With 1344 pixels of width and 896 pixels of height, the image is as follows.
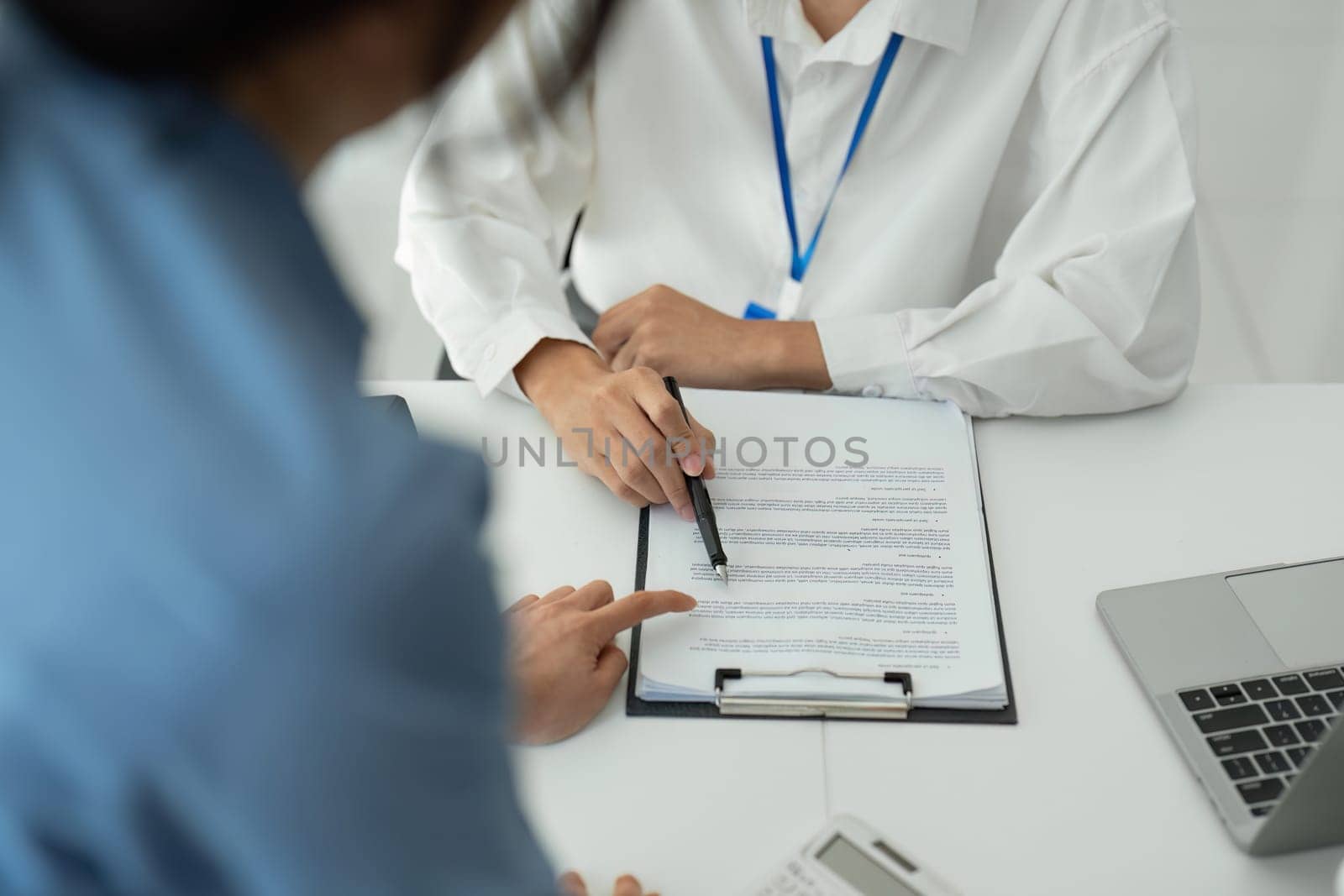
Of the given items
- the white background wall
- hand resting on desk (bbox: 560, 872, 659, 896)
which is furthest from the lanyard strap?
the white background wall

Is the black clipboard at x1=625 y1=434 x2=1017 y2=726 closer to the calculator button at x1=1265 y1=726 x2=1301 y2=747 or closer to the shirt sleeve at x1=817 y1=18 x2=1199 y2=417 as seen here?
the calculator button at x1=1265 y1=726 x2=1301 y2=747

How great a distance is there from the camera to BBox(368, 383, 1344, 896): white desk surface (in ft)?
2.53

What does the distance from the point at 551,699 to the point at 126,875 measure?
1.60 feet

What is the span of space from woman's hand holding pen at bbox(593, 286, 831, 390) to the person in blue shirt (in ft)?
2.70

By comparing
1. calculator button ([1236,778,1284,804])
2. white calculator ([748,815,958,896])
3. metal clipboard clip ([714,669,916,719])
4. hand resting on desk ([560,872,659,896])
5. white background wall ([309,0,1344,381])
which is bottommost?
hand resting on desk ([560,872,659,896])

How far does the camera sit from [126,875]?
36 centimetres

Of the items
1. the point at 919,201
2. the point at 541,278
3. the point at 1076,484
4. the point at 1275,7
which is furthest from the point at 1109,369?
the point at 1275,7

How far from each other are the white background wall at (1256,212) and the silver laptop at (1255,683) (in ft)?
4.88

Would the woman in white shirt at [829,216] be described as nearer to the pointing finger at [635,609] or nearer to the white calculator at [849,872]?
the pointing finger at [635,609]

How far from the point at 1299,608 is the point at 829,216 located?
A: 0.63 m

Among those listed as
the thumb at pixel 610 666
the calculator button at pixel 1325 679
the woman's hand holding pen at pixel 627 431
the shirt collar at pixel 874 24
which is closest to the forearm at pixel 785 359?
the woman's hand holding pen at pixel 627 431

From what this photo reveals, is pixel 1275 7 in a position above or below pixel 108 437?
above

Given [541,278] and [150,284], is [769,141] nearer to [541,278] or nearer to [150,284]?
[541,278]

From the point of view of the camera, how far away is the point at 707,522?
3.23 ft
